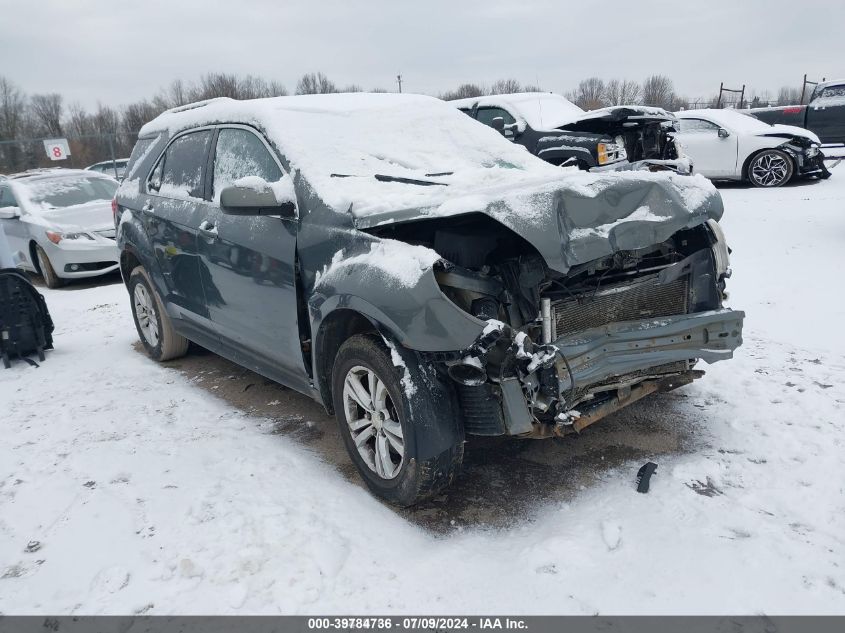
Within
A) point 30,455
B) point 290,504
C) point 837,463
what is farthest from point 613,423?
point 30,455

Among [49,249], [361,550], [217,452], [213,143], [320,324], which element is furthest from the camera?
[49,249]

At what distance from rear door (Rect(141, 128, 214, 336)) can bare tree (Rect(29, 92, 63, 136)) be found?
50083mm

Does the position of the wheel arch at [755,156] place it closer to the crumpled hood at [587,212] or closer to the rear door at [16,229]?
the crumpled hood at [587,212]

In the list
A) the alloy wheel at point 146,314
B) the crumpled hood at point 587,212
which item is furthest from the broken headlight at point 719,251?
the alloy wheel at point 146,314

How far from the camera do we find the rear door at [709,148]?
11766 mm

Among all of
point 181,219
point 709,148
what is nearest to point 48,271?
point 181,219

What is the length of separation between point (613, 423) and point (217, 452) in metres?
2.33

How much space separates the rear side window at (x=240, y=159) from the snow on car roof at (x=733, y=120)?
1027 centimetres

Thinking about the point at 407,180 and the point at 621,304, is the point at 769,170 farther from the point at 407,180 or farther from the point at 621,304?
the point at 407,180

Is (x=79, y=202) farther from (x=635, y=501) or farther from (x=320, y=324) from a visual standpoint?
(x=635, y=501)

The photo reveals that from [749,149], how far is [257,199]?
36.1ft

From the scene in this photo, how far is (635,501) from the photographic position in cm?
293

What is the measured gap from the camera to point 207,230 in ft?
13.3

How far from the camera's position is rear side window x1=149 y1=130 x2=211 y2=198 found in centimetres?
436
